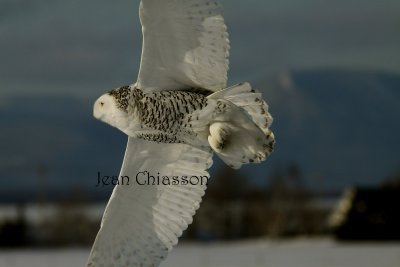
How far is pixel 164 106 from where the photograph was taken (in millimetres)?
7570

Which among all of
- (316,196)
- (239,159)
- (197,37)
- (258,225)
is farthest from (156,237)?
(316,196)

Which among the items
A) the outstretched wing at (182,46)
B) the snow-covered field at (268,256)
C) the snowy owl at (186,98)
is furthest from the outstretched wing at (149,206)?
the snow-covered field at (268,256)

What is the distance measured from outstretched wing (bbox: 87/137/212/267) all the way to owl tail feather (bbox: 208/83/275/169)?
757 mm

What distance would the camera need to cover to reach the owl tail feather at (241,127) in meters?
7.42

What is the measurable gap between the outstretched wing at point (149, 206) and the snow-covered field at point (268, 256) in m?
16.3

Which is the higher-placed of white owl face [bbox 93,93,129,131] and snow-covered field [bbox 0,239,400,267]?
white owl face [bbox 93,93,129,131]

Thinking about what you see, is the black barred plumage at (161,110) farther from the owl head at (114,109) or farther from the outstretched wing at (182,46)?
the outstretched wing at (182,46)

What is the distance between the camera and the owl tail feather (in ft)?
24.3

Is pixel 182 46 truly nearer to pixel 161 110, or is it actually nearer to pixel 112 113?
pixel 161 110

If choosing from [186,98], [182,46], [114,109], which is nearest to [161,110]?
[186,98]

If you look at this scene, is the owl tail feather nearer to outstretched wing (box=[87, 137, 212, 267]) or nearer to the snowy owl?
the snowy owl

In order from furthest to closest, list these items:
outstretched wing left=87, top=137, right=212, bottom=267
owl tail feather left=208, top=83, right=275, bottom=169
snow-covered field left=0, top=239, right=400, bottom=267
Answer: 1. snow-covered field left=0, top=239, right=400, bottom=267
2. outstretched wing left=87, top=137, right=212, bottom=267
3. owl tail feather left=208, top=83, right=275, bottom=169

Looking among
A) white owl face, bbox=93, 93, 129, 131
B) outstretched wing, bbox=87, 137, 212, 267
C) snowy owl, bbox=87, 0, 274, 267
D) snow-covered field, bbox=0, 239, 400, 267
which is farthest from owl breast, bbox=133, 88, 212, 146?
snow-covered field, bbox=0, 239, 400, 267

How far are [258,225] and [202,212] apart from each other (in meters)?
2.43
